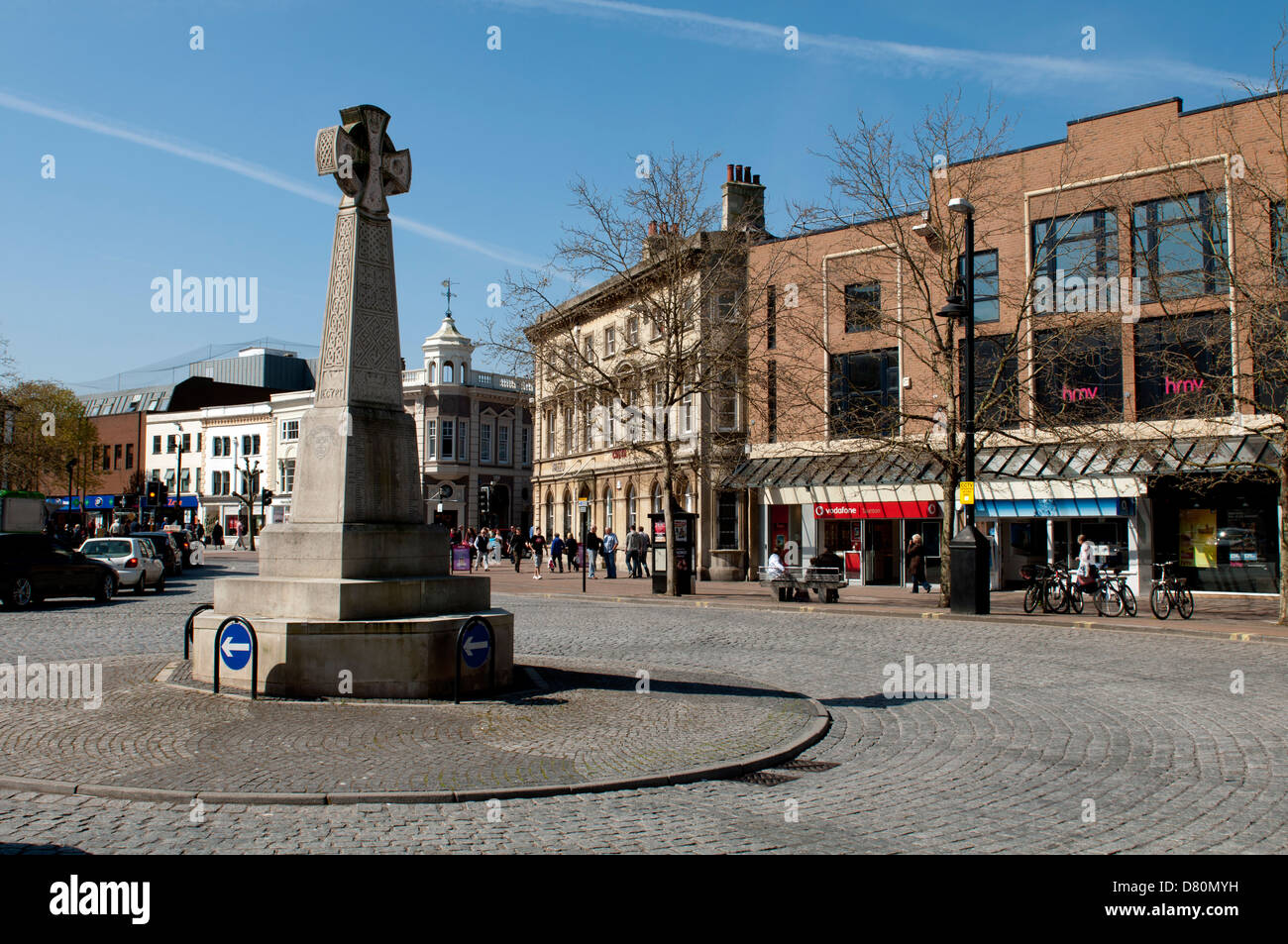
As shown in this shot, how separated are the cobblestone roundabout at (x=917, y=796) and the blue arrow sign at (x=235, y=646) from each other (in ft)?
6.16

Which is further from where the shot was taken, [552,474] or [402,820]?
[552,474]

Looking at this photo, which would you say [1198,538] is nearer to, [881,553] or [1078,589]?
[1078,589]

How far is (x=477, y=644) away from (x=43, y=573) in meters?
17.1

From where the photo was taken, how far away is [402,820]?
241 inches

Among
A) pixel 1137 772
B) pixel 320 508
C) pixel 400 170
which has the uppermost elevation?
pixel 400 170

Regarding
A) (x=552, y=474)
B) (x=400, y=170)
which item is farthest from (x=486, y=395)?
(x=400, y=170)

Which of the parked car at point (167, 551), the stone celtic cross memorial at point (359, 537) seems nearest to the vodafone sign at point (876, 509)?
the parked car at point (167, 551)

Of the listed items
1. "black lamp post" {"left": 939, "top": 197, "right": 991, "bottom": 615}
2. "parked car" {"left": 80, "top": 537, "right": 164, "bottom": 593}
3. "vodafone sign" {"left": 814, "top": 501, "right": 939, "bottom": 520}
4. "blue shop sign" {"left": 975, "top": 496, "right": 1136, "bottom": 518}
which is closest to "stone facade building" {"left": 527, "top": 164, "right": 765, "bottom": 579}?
"vodafone sign" {"left": 814, "top": 501, "right": 939, "bottom": 520}

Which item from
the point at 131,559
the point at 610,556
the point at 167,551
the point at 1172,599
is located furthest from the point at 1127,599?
the point at 167,551

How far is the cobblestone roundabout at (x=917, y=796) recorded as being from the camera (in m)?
5.74

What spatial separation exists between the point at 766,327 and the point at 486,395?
39817 millimetres

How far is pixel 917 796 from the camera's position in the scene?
6.83 meters

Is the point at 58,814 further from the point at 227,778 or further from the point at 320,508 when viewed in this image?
the point at 320,508

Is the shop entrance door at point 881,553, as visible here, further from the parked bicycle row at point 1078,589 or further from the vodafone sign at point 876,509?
the parked bicycle row at point 1078,589
